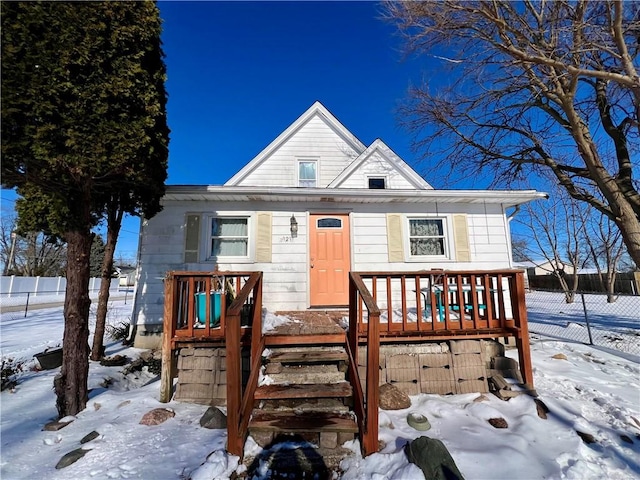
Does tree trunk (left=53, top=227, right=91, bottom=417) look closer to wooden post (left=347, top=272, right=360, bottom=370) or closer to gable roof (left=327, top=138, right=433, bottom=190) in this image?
wooden post (left=347, top=272, right=360, bottom=370)

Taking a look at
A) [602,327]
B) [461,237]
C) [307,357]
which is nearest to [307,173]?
[461,237]

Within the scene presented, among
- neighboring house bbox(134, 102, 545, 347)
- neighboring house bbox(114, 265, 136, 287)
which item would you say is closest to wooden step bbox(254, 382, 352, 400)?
neighboring house bbox(134, 102, 545, 347)

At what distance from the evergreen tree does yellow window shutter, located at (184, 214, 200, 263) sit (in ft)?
7.33

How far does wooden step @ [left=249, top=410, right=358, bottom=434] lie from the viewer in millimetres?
2457

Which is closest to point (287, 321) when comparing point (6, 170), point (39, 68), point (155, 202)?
point (155, 202)

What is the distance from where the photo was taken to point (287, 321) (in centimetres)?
461

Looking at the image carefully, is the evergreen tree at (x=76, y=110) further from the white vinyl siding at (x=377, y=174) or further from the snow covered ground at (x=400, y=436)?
the white vinyl siding at (x=377, y=174)

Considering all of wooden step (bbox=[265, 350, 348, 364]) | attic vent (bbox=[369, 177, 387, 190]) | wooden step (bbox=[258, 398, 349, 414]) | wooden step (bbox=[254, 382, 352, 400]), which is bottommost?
wooden step (bbox=[258, 398, 349, 414])

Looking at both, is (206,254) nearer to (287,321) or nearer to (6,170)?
(287,321)

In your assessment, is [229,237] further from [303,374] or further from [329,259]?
[303,374]

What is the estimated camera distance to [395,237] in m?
6.07

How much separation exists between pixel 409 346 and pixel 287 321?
1.99 metres

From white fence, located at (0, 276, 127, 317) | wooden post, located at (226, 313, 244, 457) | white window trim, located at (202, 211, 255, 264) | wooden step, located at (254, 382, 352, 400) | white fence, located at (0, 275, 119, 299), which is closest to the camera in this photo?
wooden post, located at (226, 313, 244, 457)

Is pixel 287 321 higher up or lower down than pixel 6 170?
lower down
